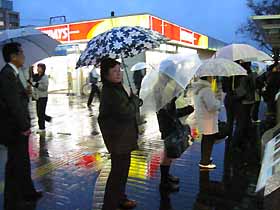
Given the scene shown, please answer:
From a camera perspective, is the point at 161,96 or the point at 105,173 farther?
the point at 105,173

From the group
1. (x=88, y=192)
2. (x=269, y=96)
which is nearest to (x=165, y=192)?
(x=88, y=192)

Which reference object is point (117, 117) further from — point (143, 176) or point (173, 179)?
point (143, 176)

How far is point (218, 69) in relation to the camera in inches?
248

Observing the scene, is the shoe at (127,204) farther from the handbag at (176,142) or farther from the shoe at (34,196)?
the shoe at (34,196)

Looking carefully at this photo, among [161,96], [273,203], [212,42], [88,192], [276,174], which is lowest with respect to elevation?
[88,192]

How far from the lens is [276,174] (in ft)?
8.55

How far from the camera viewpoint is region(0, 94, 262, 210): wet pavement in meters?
5.00

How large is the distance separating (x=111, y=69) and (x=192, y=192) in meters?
2.12

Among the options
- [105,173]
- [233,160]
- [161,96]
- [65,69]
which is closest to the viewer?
[161,96]

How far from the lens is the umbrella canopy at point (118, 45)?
4.52 meters

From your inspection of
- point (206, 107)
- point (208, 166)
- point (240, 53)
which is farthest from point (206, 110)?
point (240, 53)

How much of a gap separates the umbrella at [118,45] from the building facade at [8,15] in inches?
1383

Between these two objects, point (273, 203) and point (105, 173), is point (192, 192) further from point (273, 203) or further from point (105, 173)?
point (273, 203)

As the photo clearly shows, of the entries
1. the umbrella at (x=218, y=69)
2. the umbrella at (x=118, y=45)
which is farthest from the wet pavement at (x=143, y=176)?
the umbrella at (x=118, y=45)
